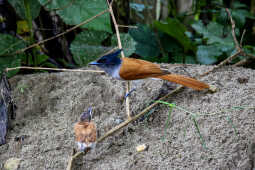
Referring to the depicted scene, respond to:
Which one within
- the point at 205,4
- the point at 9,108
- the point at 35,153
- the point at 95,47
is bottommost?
the point at 35,153

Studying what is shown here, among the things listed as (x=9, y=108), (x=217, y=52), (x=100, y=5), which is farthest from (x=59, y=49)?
(x=217, y=52)

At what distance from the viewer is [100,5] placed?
8.14 ft

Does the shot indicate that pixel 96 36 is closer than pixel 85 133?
No

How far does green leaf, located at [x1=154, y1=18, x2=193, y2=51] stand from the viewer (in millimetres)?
3006

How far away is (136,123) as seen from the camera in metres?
1.83

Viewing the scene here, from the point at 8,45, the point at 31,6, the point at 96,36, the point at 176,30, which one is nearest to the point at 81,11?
the point at 96,36

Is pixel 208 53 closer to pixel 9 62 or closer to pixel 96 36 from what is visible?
pixel 96 36

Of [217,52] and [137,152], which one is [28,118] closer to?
[137,152]

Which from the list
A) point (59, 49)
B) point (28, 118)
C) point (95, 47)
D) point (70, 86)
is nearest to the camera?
point (28, 118)

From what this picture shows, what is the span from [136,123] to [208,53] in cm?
150

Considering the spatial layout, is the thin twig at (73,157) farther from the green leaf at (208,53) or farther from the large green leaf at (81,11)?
the green leaf at (208,53)

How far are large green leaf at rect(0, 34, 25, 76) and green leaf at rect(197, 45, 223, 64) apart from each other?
75.5 inches

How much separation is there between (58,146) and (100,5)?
1.41 meters

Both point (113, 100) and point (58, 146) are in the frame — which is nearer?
point (58, 146)
